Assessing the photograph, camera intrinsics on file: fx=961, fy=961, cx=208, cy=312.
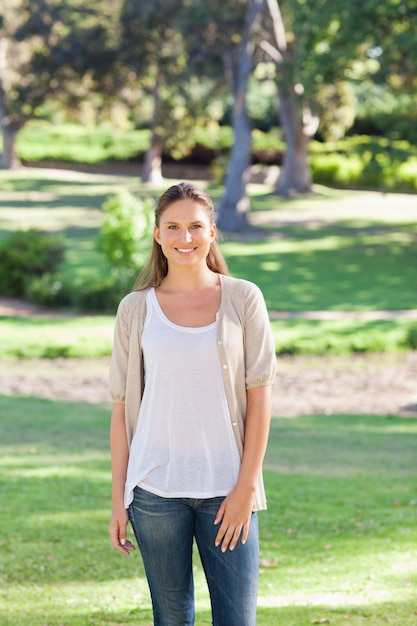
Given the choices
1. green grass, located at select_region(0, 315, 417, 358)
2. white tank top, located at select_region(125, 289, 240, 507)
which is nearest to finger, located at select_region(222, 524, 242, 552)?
white tank top, located at select_region(125, 289, 240, 507)

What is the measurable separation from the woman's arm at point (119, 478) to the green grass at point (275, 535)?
1.45 m

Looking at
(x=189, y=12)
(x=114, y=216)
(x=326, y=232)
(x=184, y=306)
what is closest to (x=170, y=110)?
(x=189, y=12)

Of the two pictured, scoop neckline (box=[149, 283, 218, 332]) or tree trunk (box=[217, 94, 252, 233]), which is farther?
tree trunk (box=[217, 94, 252, 233])

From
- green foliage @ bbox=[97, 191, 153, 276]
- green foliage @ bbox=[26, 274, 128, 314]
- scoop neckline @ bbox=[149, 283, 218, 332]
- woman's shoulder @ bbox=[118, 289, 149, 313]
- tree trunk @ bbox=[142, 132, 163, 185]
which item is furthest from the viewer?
tree trunk @ bbox=[142, 132, 163, 185]

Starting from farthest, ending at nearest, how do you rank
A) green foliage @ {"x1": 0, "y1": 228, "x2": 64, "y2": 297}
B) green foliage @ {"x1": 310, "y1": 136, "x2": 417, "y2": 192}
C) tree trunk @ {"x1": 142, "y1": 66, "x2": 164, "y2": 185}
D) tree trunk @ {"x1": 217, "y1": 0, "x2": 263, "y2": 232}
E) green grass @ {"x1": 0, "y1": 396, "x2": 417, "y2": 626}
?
1. tree trunk @ {"x1": 142, "y1": 66, "x2": 164, "y2": 185}
2. green foliage @ {"x1": 310, "y1": 136, "x2": 417, "y2": 192}
3. tree trunk @ {"x1": 217, "y1": 0, "x2": 263, "y2": 232}
4. green foliage @ {"x1": 0, "y1": 228, "x2": 64, "y2": 297}
5. green grass @ {"x1": 0, "y1": 396, "x2": 417, "y2": 626}

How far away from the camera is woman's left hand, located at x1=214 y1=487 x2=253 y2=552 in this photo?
2664 mm

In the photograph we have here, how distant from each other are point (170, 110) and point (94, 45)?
4.67 m

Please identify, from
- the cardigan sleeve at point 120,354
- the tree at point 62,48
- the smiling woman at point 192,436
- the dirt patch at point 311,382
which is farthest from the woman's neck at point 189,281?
the tree at point 62,48

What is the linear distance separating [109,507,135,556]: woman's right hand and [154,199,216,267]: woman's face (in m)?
0.76

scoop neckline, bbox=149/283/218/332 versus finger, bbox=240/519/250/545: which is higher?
scoop neckline, bbox=149/283/218/332

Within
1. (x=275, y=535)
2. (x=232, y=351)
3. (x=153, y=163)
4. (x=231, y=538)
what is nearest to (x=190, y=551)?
(x=231, y=538)

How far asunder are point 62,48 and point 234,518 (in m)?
39.9

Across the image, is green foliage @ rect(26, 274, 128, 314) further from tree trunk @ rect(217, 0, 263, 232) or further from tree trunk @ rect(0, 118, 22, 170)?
tree trunk @ rect(0, 118, 22, 170)

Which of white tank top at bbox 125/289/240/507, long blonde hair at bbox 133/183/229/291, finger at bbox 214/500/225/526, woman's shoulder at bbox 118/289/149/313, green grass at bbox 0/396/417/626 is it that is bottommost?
green grass at bbox 0/396/417/626
